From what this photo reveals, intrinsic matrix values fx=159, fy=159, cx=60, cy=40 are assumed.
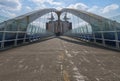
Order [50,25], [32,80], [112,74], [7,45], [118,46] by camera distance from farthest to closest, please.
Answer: [50,25] < [7,45] < [118,46] < [112,74] < [32,80]

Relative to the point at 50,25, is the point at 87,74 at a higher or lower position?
lower

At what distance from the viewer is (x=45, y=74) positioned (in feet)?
14.7

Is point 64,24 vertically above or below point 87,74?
above

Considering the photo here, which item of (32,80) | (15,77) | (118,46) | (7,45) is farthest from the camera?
(7,45)

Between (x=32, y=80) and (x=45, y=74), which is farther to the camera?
(x=45, y=74)

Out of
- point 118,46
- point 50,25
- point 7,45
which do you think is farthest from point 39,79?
point 50,25

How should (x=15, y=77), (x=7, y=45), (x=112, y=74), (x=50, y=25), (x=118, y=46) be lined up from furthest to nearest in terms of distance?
(x=50, y=25) < (x=7, y=45) < (x=118, y=46) < (x=112, y=74) < (x=15, y=77)

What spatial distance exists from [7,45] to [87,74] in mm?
9352

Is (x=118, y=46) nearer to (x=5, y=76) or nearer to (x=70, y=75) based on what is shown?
(x=70, y=75)

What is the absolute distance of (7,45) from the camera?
12.4m

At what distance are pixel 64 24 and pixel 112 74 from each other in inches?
4167

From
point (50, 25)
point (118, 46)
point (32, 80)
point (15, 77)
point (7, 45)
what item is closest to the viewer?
point (32, 80)

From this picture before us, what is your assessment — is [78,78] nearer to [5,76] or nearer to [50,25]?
[5,76]

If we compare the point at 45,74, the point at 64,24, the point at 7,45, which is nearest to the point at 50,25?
the point at 64,24
